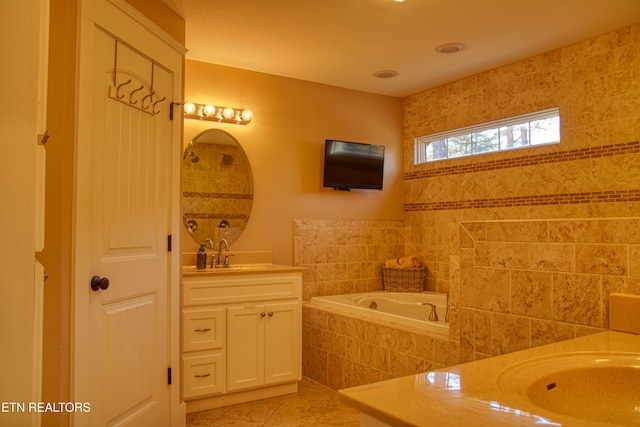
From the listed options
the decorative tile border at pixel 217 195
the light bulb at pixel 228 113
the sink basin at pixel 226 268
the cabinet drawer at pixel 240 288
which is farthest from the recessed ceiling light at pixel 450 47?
the sink basin at pixel 226 268

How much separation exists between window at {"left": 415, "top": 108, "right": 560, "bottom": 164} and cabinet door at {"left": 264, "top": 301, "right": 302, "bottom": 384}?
222 centimetres

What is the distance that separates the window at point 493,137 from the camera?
3773 mm

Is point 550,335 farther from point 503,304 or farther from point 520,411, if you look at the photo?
point 520,411

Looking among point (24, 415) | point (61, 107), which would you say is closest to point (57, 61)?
point (61, 107)

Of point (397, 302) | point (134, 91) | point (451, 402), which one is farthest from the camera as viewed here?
point (397, 302)

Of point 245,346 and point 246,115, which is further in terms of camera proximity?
point 246,115

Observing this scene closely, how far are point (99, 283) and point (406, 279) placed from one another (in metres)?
3.12

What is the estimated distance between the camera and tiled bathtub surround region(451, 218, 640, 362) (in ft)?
6.07

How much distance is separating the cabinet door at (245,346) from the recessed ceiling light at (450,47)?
2419 mm

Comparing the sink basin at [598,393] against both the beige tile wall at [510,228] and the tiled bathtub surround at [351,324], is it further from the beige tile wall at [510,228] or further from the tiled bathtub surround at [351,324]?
the tiled bathtub surround at [351,324]

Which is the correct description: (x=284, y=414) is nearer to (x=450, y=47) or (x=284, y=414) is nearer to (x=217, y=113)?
(x=217, y=113)

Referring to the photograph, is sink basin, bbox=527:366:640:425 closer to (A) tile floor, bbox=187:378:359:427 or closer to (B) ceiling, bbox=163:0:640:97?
(A) tile floor, bbox=187:378:359:427

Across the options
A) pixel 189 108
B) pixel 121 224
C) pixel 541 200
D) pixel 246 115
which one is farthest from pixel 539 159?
pixel 121 224

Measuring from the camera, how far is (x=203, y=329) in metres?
3.13
